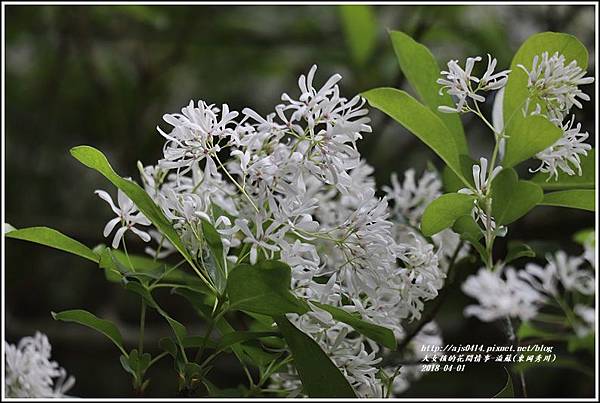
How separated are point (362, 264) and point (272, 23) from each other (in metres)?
1.15

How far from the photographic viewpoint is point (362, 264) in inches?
17.7

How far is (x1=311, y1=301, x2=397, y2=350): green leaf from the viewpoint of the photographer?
1.43 feet

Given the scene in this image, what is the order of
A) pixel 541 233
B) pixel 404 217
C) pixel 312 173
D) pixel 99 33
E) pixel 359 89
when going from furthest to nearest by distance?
pixel 99 33, pixel 359 89, pixel 541 233, pixel 404 217, pixel 312 173

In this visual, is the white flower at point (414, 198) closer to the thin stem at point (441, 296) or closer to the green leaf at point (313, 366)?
the thin stem at point (441, 296)

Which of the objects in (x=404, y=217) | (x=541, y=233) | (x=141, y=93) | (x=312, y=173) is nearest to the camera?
(x=312, y=173)

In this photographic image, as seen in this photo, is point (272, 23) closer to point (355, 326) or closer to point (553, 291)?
point (553, 291)

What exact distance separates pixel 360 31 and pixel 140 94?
1.43ft

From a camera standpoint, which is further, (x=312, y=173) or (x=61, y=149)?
(x=61, y=149)

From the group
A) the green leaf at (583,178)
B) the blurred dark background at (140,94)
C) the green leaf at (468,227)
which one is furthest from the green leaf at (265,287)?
the blurred dark background at (140,94)

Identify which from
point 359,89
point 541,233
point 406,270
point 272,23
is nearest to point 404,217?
point 406,270

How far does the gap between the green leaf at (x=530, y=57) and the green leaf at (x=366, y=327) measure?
0.15 meters

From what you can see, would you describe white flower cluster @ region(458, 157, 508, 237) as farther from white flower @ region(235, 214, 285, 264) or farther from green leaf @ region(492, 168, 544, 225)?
white flower @ region(235, 214, 285, 264)

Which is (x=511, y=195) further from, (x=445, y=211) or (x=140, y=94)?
(x=140, y=94)

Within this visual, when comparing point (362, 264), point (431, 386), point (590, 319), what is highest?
point (362, 264)
